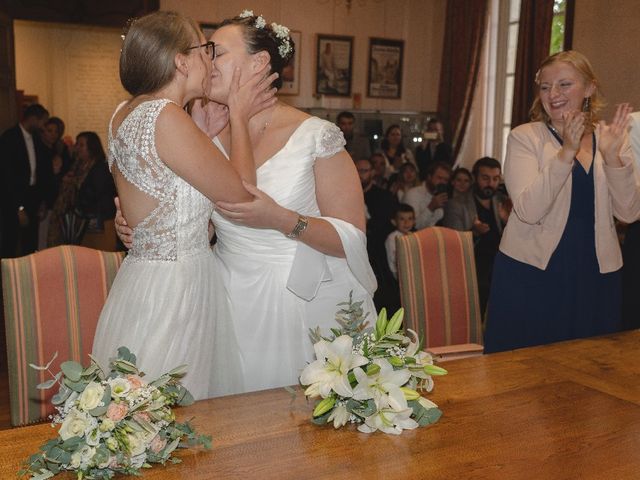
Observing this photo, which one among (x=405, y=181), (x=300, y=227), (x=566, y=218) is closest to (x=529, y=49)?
(x=405, y=181)

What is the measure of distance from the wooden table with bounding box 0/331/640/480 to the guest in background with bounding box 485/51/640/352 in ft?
2.85

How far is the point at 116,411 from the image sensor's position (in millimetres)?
1303

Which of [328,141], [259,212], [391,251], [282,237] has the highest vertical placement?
[328,141]

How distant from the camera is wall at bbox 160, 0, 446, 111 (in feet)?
30.8

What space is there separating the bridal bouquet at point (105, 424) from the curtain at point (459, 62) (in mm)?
8562

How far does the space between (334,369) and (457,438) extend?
312 mm

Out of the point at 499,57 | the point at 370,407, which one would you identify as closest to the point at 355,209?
the point at 370,407

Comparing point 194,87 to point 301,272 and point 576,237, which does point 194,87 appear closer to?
point 301,272

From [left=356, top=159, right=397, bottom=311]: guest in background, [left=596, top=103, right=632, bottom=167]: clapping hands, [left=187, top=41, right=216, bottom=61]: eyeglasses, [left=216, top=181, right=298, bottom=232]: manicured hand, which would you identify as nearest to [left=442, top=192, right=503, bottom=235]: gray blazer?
[left=356, top=159, right=397, bottom=311]: guest in background

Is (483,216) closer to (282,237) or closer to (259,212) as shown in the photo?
(282,237)

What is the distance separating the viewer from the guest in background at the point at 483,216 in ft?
17.6

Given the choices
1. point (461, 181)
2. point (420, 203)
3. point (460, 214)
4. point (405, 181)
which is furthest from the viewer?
point (405, 181)

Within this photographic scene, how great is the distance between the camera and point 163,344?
214 cm

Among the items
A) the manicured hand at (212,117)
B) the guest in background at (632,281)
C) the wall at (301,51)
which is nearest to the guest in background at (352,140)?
the wall at (301,51)
